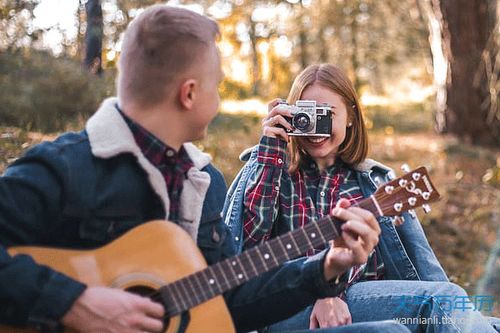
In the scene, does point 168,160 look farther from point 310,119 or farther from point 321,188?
point 321,188

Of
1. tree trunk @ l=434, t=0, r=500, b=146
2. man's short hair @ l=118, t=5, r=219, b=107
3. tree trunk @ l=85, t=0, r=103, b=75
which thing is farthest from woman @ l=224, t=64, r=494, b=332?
tree trunk @ l=434, t=0, r=500, b=146

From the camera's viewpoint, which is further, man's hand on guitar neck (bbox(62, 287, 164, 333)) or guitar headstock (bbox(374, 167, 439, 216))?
guitar headstock (bbox(374, 167, 439, 216))

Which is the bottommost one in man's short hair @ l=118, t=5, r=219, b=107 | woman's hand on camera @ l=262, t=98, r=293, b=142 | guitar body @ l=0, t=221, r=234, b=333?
guitar body @ l=0, t=221, r=234, b=333

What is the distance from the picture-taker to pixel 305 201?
10.5ft

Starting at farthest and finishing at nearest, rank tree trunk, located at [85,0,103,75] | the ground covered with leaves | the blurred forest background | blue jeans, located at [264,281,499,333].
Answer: tree trunk, located at [85,0,103,75]
the blurred forest background
the ground covered with leaves
blue jeans, located at [264,281,499,333]

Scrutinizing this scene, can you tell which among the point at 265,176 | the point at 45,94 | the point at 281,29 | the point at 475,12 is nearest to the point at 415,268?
the point at 265,176

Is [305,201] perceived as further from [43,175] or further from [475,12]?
[475,12]

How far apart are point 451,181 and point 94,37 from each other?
12.3 ft

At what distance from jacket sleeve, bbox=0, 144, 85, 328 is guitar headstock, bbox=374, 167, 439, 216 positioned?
0.84 meters

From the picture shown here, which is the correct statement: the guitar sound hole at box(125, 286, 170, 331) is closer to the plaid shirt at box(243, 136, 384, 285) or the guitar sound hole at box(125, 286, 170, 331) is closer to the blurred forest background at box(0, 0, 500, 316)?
the blurred forest background at box(0, 0, 500, 316)

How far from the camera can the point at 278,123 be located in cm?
315

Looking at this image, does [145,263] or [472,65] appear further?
[472,65]

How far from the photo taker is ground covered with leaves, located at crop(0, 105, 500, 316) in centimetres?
533

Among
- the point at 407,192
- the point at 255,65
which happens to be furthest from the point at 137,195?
the point at 255,65
